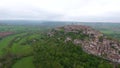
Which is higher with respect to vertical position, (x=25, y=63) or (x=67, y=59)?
(x=67, y=59)

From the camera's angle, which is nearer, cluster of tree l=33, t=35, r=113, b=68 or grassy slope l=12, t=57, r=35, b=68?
cluster of tree l=33, t=35, r=113, b=68

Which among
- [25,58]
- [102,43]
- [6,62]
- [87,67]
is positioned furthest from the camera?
[102,43]

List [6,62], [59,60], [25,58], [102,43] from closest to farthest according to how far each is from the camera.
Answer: [59,60] < [6,62] < [25,58] < [102,43]

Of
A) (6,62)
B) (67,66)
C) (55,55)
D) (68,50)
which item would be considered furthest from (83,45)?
(6,62)

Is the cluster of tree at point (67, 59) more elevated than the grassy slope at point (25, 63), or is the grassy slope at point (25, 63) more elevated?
the cluster of tree at point (67, 59)

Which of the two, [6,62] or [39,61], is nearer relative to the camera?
[39,61]

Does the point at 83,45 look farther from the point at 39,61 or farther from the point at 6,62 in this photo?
the point at 6,62

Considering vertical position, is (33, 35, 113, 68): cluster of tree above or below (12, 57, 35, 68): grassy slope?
above

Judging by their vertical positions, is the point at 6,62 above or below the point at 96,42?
below

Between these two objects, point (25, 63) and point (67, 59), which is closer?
point (67, 59)

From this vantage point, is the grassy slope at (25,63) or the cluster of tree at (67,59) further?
the grassy slope at (25,63)
